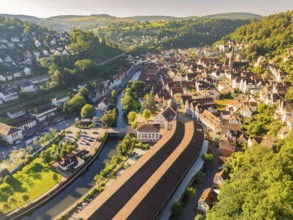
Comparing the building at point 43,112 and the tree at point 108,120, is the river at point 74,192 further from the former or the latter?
the building at point 43,112

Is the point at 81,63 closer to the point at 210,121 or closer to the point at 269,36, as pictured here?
the point at 210,121

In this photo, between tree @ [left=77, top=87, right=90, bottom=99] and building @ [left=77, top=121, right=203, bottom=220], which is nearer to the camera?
building @ [left=77, top=121, right=203, bottom=220]

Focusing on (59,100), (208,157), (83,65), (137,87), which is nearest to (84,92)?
(59,100)

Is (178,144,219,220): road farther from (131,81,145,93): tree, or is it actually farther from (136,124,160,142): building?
(131,81,145,93): tree

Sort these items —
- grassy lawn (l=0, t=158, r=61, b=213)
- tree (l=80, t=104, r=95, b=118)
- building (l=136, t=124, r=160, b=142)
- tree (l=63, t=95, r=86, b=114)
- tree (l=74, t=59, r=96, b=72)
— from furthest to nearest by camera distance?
tree (l=74, t=59, r=96, b=72), tree (l=63, t=95, r=86, b=114), tree (l=80, t=104, r=95, b=118), building (l=136, t=124, r=160, b=142), grassy lawn (l=0, t=158, r=61, b=213)

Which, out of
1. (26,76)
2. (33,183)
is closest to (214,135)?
(33,183)

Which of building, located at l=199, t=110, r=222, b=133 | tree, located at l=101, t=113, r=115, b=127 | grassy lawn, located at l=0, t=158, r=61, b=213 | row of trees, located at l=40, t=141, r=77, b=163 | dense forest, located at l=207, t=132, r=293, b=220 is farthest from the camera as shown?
tree, located at l=101, t=113, r=115, b=127

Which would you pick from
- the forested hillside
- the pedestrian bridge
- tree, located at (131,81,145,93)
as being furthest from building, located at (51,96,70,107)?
the forested hillside
